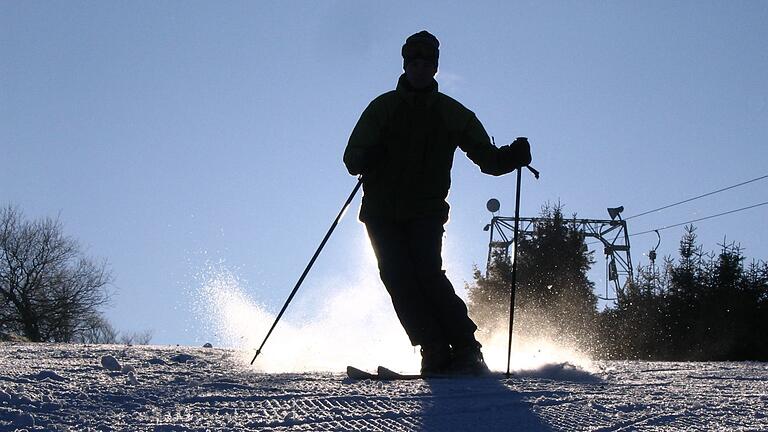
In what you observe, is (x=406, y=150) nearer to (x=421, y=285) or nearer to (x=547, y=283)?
(x=421, y=285)

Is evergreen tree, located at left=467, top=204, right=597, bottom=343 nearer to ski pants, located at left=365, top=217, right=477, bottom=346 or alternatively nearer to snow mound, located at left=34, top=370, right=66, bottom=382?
ski pants, located at left=365, top=217, right=477, bottom=346

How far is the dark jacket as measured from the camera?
5527 millimetres

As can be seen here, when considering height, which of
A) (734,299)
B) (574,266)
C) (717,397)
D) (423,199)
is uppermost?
(574,266)

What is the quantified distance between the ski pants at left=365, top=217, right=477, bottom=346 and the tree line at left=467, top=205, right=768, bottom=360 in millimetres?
9625

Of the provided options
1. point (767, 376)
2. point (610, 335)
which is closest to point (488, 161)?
point (767, 376)

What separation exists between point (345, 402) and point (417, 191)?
2245mm

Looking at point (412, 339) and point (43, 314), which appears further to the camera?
point (43, 314)

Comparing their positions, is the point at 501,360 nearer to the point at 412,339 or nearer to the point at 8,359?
the point at 412,339

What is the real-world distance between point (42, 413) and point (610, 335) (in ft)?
55.6

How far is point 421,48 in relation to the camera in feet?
18.2

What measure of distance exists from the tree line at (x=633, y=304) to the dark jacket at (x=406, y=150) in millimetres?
9637

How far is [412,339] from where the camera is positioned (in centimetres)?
548

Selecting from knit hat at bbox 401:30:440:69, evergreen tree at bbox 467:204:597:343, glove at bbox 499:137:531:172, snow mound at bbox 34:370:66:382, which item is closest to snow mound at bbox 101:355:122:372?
snow mound at bbox 34:370:66:382

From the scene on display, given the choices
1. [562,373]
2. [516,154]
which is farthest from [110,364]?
[516,154]
